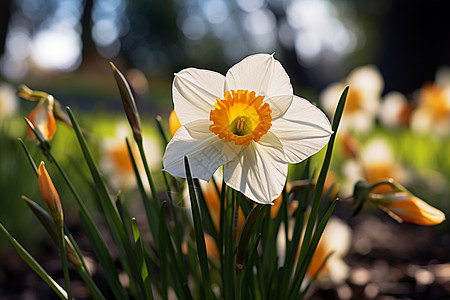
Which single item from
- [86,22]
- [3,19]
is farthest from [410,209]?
[86,22]

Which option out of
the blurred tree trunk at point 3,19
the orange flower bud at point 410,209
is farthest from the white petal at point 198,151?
the blurred tree trunk at point 3,19

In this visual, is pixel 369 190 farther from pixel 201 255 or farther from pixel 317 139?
pixel 201 255

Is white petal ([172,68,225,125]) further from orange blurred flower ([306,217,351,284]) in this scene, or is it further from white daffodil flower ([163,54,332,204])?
orange blurred flower ([306,217,351,284])

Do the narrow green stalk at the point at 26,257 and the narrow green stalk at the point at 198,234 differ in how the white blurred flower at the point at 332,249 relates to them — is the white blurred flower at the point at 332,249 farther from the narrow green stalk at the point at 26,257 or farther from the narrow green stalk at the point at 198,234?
the narrow green stalk at the point at 26,257

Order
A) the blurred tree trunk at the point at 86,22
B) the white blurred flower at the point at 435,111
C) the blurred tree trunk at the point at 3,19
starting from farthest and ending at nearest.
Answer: the blurred tree trunk at the point at 86,22
the blurred tree trunk at the point at 3,19
the white blurred flower at the point at 435,111

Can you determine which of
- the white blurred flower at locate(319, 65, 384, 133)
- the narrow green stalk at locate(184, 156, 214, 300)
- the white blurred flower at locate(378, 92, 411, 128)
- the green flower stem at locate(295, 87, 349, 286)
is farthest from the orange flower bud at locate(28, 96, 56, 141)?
the white blurred flower at locate(378, 92, 411, 128)

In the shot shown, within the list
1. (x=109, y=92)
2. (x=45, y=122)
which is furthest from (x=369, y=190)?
(x=109, y=92)

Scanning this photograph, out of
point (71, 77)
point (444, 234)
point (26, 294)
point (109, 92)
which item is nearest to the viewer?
point (26, 294)
